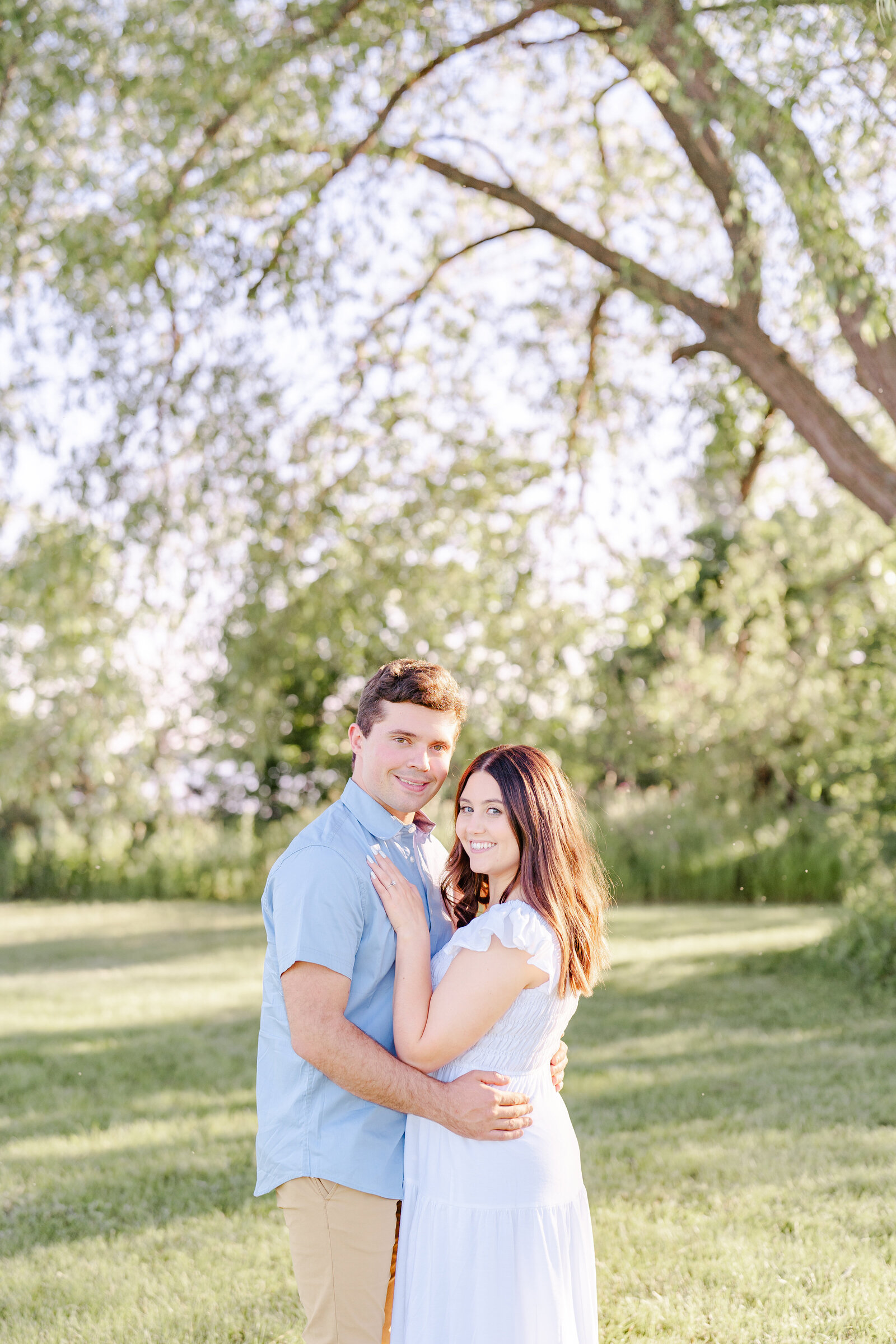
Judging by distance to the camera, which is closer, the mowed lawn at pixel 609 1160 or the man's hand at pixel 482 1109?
the man's hand at pixel 482 1109

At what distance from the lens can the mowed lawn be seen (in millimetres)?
4113

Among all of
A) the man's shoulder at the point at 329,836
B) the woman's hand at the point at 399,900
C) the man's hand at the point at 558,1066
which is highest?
the man's shoulder at the point at 329,836

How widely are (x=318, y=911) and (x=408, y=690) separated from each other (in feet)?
1.87

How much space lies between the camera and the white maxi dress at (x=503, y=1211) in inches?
96.9

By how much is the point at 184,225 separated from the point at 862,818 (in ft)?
24.9

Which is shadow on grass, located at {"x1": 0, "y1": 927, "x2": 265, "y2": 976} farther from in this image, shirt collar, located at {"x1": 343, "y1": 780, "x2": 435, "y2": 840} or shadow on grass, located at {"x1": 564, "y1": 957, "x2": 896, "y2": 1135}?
shirt collar, located at {"x1": 343, "y1": 780, "x2": 435, "y2": 840}

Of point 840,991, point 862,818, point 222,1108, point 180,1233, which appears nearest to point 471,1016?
point 180,1233

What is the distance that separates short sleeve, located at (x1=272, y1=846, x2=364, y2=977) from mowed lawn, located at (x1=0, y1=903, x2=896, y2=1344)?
2.97 feet

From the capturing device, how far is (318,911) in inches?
99.0

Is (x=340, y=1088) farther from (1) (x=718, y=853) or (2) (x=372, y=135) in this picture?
(1) (x=718, y=853)

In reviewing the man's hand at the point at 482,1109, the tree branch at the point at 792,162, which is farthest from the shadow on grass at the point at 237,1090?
the tree branch at the point at 792,162

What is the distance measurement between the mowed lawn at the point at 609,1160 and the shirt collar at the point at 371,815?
1.12 m

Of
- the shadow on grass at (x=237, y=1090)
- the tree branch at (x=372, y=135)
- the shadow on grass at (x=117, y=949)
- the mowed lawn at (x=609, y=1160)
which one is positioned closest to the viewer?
the mowed lawn at (x=609, y=1160)

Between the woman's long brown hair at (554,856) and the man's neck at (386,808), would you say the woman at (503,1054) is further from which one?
the man's neck at (386,808)
